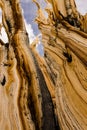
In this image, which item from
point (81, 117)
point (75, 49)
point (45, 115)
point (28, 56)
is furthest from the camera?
point (28, 56)

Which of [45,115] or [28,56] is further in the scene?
[28,56]

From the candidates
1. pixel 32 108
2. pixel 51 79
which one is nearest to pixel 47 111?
pixel 32 108

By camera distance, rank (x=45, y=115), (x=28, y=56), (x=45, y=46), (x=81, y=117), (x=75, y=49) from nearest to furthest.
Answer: (x=81, y=117), (x=45, y=115), (x=75, y=49), (x=28, y=56), (x=45, y=46)

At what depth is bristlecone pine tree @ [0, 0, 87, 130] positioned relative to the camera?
2545 millimetres

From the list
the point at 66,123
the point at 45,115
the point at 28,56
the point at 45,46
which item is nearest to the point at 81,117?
the point at 66,123

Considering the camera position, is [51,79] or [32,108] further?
[51,79]

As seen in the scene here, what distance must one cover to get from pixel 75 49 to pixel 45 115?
712 mm

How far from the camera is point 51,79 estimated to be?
11.1 ft

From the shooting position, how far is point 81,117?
2377mm

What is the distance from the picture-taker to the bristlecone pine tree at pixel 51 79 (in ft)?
8.35

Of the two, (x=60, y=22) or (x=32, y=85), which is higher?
(x=60, y=22)

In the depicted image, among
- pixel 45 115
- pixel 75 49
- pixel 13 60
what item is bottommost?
pixel 45 115

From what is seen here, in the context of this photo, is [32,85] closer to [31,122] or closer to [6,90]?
[6,90]

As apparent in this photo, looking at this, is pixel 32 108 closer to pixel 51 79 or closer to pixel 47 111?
pixel 47 111
